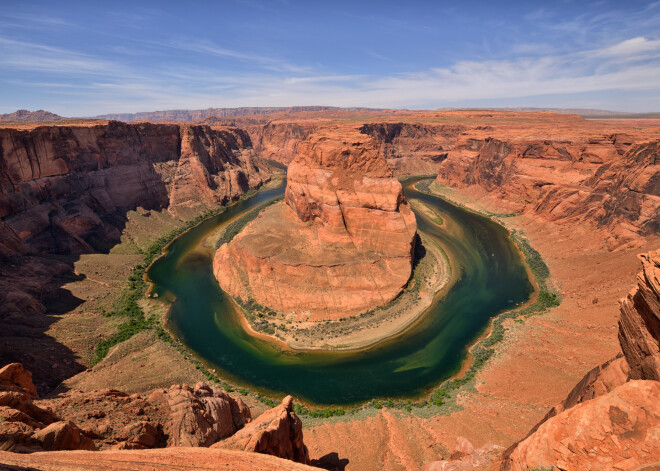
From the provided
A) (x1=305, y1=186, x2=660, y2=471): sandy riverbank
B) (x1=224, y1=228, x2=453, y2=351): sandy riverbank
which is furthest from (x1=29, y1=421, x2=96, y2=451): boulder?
(x1=224, y1=228, x2=453, y2=351): sandy riverbank

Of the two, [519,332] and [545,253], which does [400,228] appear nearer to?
[519,332]

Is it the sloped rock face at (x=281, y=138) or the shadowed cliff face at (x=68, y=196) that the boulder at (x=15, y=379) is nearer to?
the shadowed cliff face at (x=68, y=196)

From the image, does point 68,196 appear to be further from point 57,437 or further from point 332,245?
point 57,437

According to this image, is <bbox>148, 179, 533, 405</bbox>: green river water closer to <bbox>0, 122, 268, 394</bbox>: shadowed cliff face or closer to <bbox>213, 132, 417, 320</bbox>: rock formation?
<bbox>213, 132, 417, 320</bbox>: rock formation

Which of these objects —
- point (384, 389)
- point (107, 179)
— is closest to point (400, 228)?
point (384, 389)

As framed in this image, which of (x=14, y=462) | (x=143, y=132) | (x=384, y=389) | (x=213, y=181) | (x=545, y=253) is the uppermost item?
(x=143, y=132)

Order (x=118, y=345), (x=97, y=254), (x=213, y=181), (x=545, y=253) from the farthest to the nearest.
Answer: (x=213, y=181) → (x=545, y=253) → (x=97, y=254) → (x=118, y=345)
